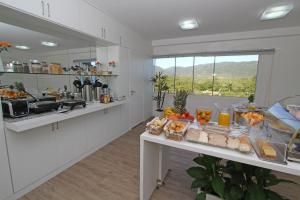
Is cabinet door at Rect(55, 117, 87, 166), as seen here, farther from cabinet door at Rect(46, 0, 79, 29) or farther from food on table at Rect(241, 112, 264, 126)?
food on table at Rect(241, 112, 264, 126)

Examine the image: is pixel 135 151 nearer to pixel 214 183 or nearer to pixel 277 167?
pixel 214 183

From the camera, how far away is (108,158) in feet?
8.29

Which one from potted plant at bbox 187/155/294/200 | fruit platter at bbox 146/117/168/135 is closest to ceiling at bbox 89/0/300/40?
fruit platter at bbox 146/117/168/135

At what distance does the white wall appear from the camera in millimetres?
3473

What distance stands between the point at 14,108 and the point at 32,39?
1.05m

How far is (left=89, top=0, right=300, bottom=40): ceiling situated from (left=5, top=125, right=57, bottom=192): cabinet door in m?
2.10

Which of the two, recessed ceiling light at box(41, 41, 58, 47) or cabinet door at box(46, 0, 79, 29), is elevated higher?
cabinet door at box(46, 0, 79, 29)

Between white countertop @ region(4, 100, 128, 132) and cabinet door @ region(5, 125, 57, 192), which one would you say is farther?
cabinet door @ region(5, 125, 57, 192)

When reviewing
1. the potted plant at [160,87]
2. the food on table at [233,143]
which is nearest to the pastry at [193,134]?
the food on table at [233,143]

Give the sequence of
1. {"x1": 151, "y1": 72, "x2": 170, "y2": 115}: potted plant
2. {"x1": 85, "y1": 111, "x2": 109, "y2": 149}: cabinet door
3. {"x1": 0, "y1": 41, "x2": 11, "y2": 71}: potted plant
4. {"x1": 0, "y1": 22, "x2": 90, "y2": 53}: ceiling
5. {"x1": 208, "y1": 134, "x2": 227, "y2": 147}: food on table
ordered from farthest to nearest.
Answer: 1. {"x1": 151, "y1": 72, "x2": 170, "y2": 115}: potted plant
2. {"x1": 85, "y1": 111, "x2": 109, "y2": 149}: cabinet door
3. {"x1": 0, "y1": 22, "x2": 90, "y2": 53}: ceiling
4. {"x1": 0, "y1": 41, "x2": 11, "y2": 71}: potted plant
5. {"x1": 208, "y1": 134, "x2": 227, "y2": 147}: food on table

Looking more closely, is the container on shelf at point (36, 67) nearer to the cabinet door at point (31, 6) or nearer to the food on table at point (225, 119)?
the cabinet door at point (31, 6)

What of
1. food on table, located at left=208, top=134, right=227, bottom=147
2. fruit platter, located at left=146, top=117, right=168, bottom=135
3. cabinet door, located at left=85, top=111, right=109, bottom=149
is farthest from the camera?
cabinet door, located at left=85, top=111, right=109, bottom=149

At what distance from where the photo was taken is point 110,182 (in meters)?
1.96

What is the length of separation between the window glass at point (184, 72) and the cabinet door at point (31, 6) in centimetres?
371
